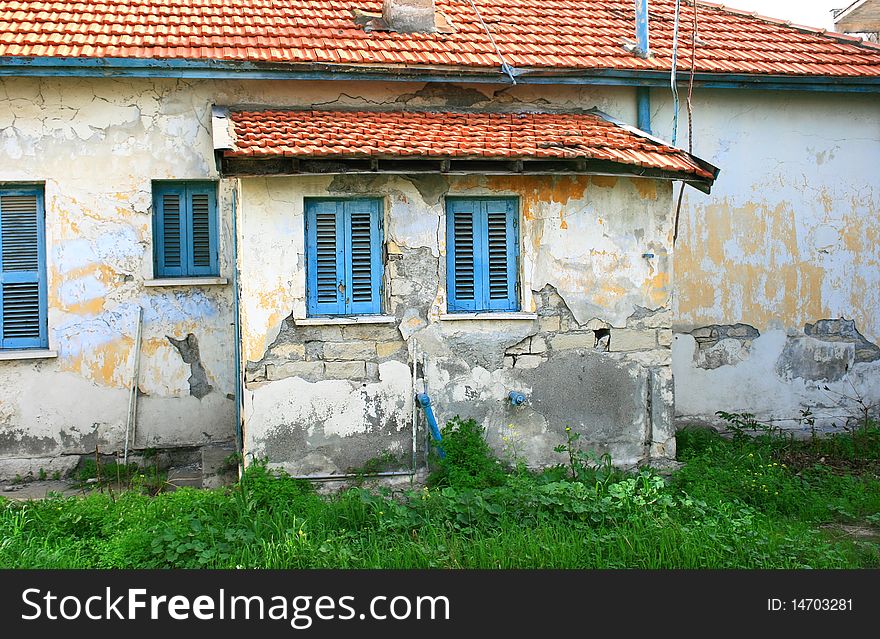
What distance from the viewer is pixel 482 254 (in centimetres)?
836

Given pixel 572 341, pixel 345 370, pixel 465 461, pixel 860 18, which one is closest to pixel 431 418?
pixel 465 461

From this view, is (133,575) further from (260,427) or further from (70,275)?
(70,275)

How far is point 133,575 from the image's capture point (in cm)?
560

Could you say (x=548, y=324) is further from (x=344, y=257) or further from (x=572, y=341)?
(x=344, y=257)

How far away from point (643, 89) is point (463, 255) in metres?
3.12

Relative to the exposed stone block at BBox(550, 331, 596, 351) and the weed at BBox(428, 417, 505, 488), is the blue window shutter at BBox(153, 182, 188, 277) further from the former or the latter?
the exposed stone block at BBox(550, 331, 596, 351)

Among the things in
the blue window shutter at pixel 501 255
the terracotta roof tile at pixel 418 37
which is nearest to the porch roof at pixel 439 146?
the blue window shutter at pixel 501 255

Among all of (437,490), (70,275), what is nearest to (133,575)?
(437,490)

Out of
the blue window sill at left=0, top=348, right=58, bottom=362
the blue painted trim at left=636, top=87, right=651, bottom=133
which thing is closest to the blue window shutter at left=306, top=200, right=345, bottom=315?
the blue window sill at left=0, top=348, right=58, bottom=362

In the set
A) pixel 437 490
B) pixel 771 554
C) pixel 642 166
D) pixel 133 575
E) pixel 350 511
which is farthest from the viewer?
pixel 642 166

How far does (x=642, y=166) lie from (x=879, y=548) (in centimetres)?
366

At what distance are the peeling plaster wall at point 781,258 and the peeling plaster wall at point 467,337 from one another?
161 centimetres

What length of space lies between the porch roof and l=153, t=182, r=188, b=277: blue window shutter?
1138 millimetres

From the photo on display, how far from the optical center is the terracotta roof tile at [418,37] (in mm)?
8828
